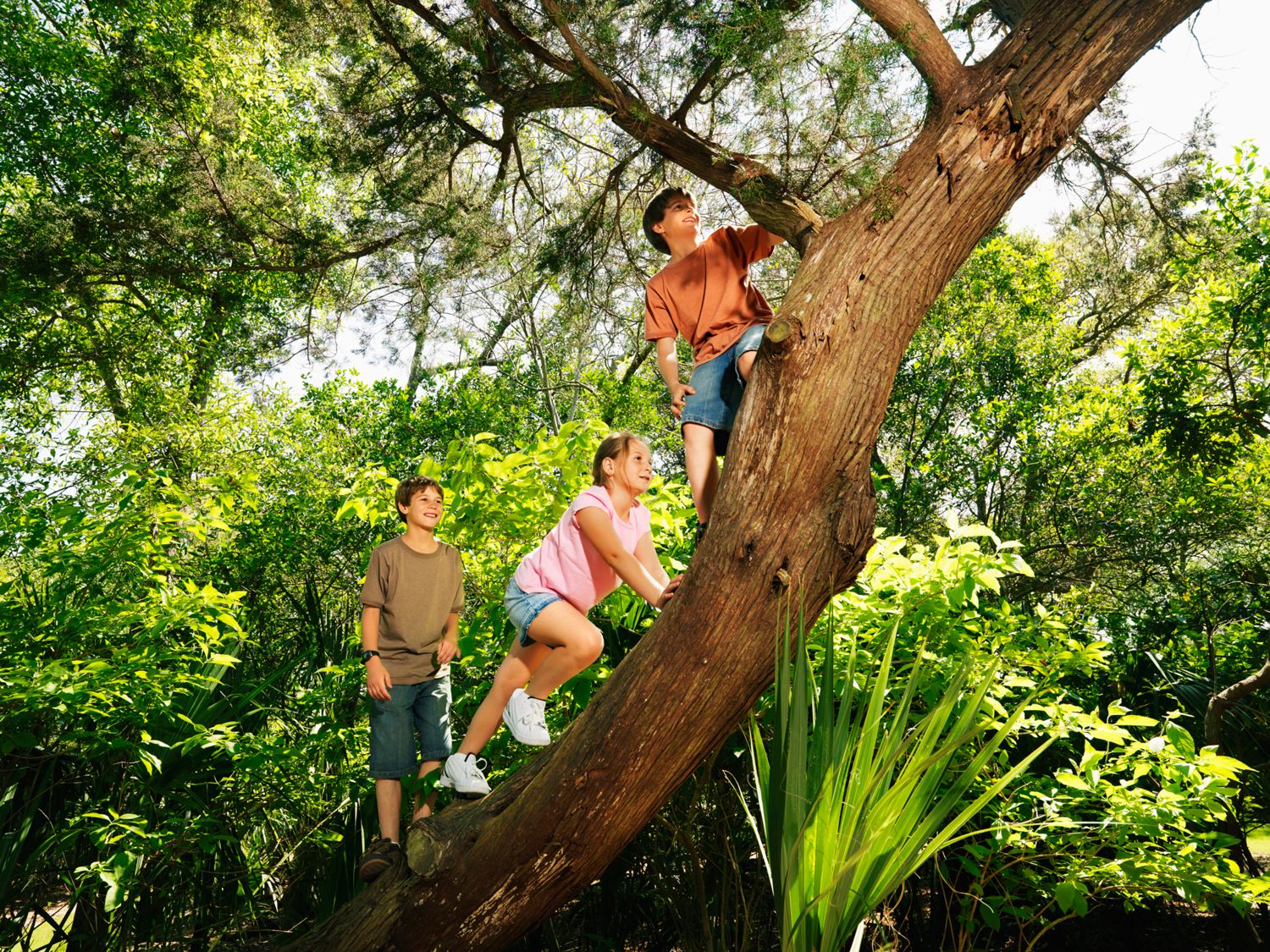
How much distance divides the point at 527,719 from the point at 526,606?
33 cm

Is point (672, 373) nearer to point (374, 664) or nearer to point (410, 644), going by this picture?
point (410, 644)

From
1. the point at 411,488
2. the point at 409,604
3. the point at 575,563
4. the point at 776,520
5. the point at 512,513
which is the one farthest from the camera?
the point at 512,513

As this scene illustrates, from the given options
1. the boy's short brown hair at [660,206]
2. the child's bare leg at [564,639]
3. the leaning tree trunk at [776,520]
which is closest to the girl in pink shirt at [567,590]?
the child's bare leg at [564,639]

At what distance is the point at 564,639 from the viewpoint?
248 cm

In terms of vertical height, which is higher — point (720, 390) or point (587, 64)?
point (587, 64)

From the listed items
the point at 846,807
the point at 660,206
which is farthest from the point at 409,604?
the point at 846,807

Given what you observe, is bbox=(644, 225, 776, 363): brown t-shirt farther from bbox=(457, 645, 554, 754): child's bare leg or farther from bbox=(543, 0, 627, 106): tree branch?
bbox=(457, 645, 554, 754): child's bare leg

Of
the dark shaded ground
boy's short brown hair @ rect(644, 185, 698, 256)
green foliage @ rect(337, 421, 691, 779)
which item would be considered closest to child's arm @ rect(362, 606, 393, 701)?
green foliage @ rect(337, 421, 691, 779)

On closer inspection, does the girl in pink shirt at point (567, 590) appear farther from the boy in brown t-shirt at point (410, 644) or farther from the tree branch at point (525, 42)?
the tree branch at point (525, 42)

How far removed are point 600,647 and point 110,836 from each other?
172 centimetres

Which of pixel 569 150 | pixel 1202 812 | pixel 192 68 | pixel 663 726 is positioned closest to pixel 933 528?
pixel 569 150

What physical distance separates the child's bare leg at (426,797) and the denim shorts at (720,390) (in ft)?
4.63

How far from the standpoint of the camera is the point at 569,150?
8.48m

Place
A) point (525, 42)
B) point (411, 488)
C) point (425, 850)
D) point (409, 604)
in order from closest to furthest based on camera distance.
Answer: point (425, 850) < point (409, 604) < point (411, 488) < point (525, 42)
